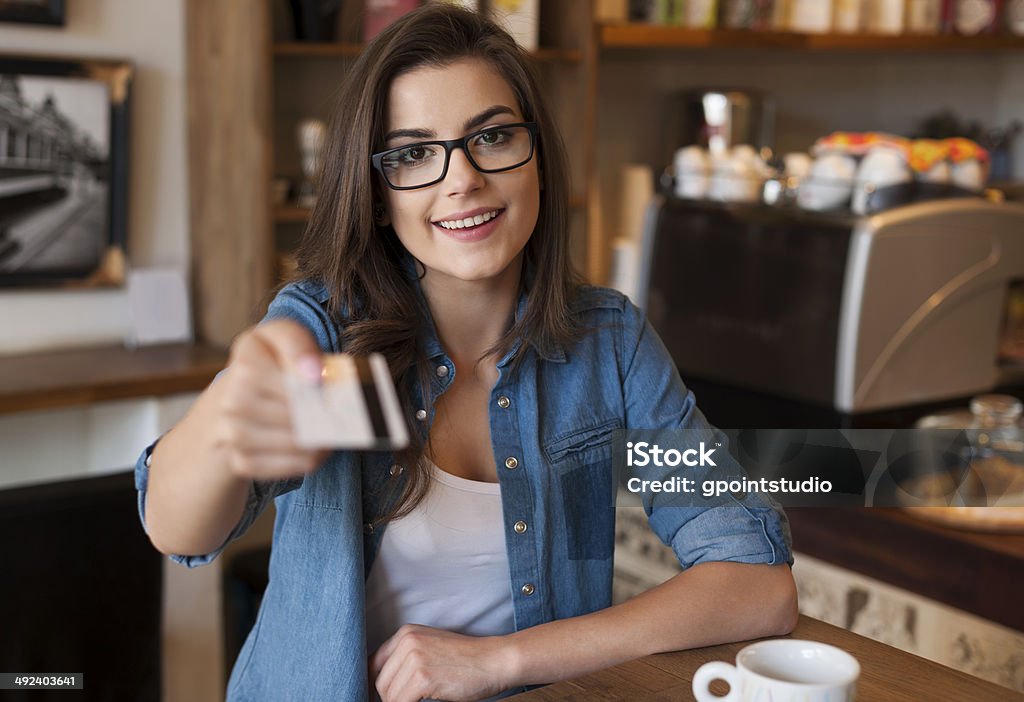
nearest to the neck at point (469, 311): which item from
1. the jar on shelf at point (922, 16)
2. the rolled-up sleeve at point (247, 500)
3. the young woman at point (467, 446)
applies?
the young woman at point (467, 446)

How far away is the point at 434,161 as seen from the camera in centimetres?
115

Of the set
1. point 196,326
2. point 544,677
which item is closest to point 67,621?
point 196,326

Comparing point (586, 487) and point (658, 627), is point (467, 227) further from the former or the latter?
point (658, 627)

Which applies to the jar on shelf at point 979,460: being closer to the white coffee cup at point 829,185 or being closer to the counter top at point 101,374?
the white coffee cup at point 829,185

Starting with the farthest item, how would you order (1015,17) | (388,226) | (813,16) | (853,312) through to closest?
(1015,17)
(813,16)
(853,312)
(388,226)

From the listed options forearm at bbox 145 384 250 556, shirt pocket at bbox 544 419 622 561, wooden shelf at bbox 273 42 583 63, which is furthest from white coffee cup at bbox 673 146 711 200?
forearm at bbox 145 384 250 556

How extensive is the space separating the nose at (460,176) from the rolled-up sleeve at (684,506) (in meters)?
0.29

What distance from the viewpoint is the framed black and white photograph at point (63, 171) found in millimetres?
2137

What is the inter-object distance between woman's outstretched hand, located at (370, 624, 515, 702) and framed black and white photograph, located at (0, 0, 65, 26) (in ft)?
5.11

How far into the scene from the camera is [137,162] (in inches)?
91.4

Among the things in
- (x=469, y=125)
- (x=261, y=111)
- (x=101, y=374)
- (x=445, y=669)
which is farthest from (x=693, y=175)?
(x=445, y=669)

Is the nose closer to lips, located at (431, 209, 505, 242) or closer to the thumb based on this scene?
lips, located at (431, 209, 505, 242)

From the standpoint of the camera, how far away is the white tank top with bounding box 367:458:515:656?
119 centimetres

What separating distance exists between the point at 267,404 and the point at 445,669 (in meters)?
0.52
